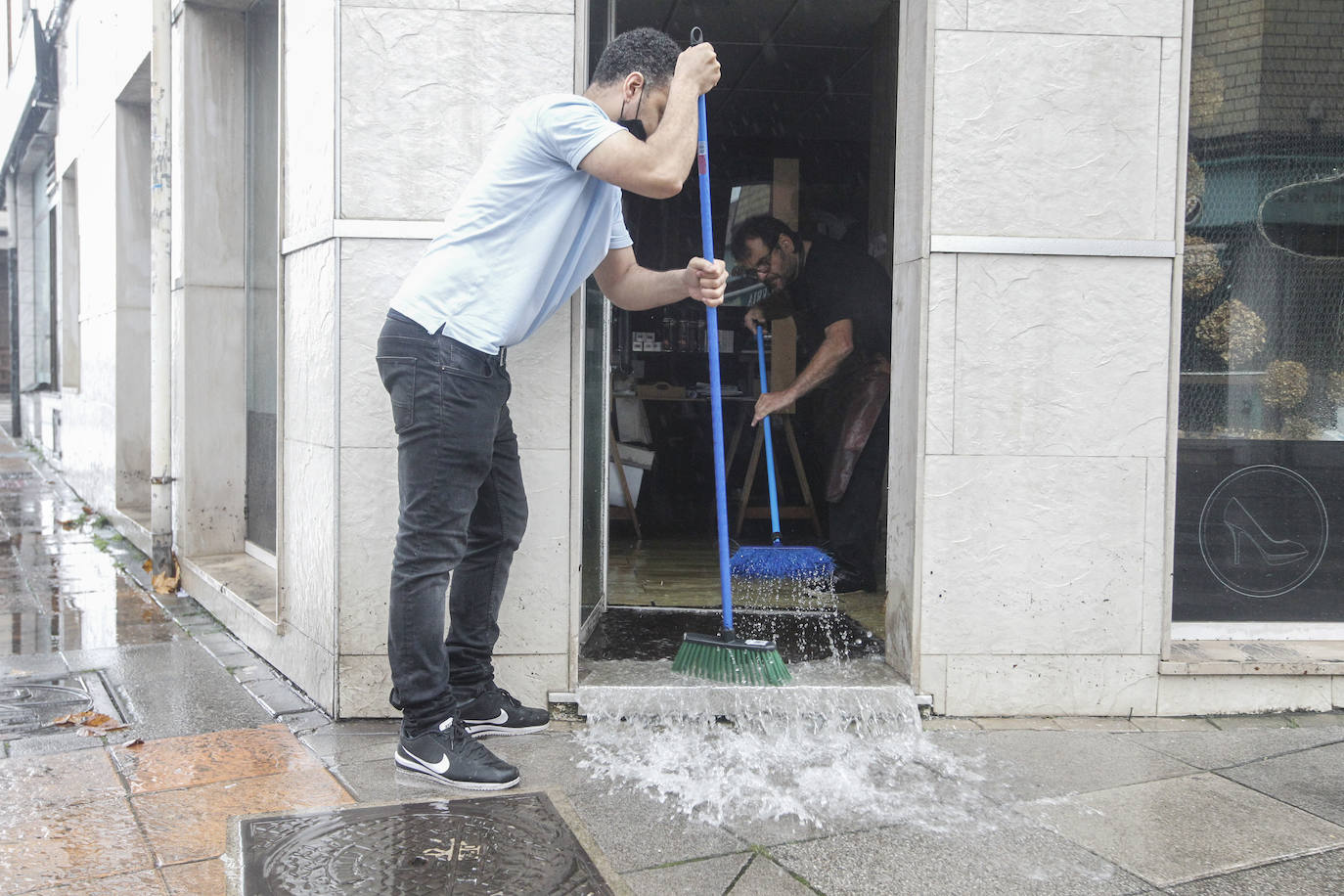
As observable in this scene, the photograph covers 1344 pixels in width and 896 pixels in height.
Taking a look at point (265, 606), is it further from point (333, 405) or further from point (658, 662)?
point (658, 662)

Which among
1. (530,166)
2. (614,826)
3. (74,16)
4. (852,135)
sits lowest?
(614,826)

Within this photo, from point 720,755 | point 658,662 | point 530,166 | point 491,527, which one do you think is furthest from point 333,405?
point 720,755

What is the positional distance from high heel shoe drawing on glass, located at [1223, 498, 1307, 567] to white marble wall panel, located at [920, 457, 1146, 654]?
608 millimetres

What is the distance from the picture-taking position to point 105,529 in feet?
27.6

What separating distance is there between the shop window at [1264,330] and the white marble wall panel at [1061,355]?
37 cm

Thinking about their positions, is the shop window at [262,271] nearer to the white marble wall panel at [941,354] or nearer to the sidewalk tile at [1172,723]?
the white marble wall panel at [941,354]

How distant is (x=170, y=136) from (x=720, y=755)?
4367 millimetres

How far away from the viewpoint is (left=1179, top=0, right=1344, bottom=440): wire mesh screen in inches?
168

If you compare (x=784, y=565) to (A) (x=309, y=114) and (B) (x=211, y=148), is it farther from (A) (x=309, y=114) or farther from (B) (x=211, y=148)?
(B) (x=211, y=148)

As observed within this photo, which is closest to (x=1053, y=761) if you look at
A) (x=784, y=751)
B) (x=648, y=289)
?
(x=784, y=751)

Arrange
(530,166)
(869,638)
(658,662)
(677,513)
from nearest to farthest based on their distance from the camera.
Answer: (530,166) → (658,662) → (869,638) → (677,513)

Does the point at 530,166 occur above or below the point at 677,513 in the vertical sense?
above

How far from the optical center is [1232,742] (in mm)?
3762

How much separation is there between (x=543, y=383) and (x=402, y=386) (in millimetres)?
690
